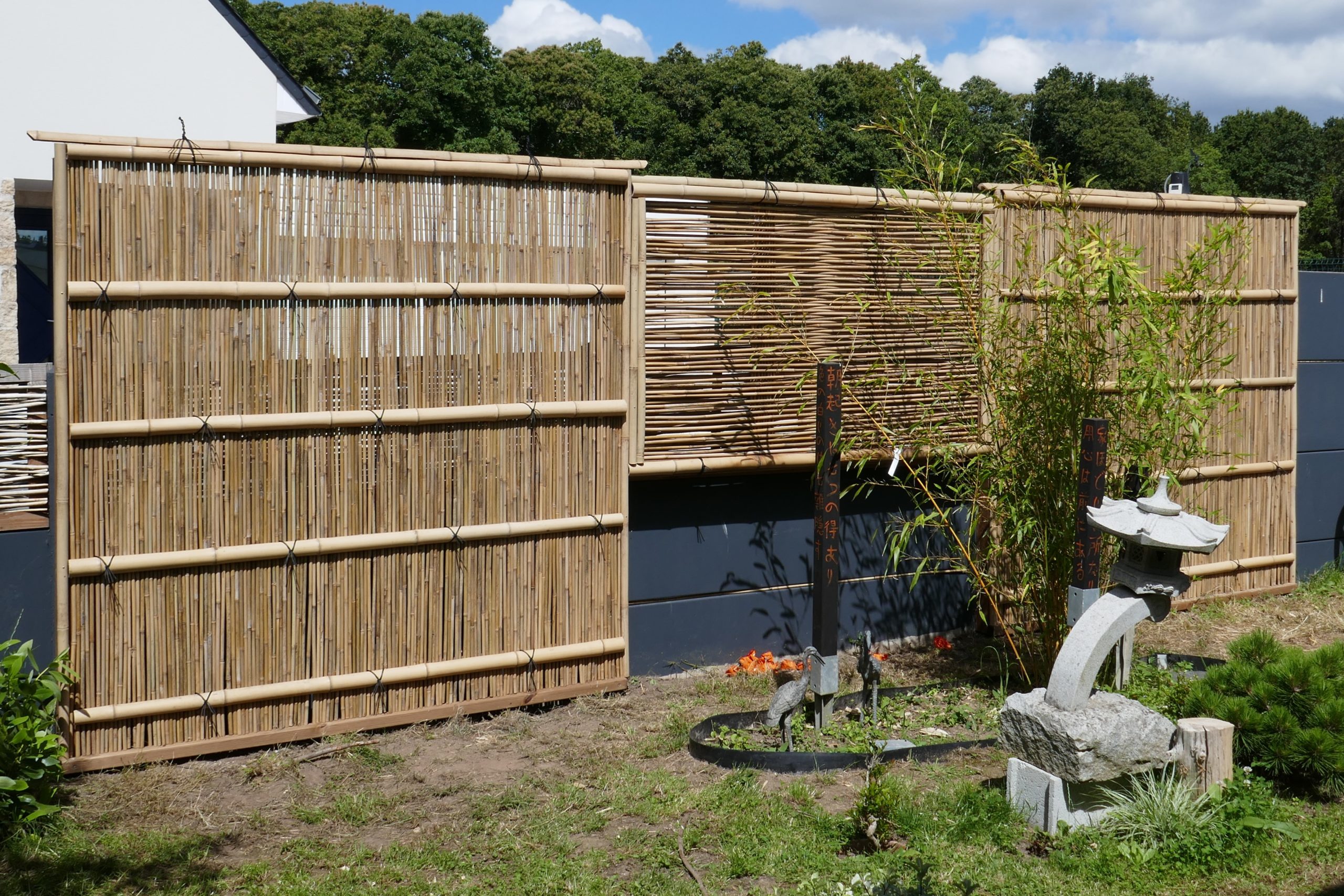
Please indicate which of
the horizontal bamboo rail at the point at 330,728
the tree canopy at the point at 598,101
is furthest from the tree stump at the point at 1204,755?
the tree canopy at the point at 598,101

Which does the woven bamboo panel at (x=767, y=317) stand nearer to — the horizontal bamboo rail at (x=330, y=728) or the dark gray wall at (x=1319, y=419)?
the horizontal bamboo rail at (x=330, y=728)

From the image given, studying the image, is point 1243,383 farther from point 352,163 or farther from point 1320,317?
point 352,163

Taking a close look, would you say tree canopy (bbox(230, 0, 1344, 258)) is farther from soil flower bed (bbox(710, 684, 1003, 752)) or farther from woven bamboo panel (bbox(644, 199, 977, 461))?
soil flower bed (bbox(710, 684, 1003, 752))

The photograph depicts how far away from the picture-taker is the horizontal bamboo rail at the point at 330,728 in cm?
412

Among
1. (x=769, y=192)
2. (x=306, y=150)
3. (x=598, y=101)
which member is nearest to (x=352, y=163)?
Answer: (x=306, y=150)

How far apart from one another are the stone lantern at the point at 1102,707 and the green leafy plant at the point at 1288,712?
384mm

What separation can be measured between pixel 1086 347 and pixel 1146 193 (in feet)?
6.35

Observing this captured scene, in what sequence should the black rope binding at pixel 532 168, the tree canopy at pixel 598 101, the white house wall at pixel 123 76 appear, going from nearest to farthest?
the black rope binding at pixel 532 168 < the white house wall at pixel 123 76 < the tree canopy at pixel 598 101

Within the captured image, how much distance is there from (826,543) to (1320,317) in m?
4.43

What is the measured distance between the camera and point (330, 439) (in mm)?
4438

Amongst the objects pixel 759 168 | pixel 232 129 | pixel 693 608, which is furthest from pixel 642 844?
pixel 759 168

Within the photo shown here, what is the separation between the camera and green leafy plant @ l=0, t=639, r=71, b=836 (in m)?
3.58

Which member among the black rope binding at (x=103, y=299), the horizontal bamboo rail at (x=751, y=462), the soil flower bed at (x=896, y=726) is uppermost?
the black rope binding at (x=103, y=299)

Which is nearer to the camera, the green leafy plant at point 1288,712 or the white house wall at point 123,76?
the green leafy plant at point 1288,712
